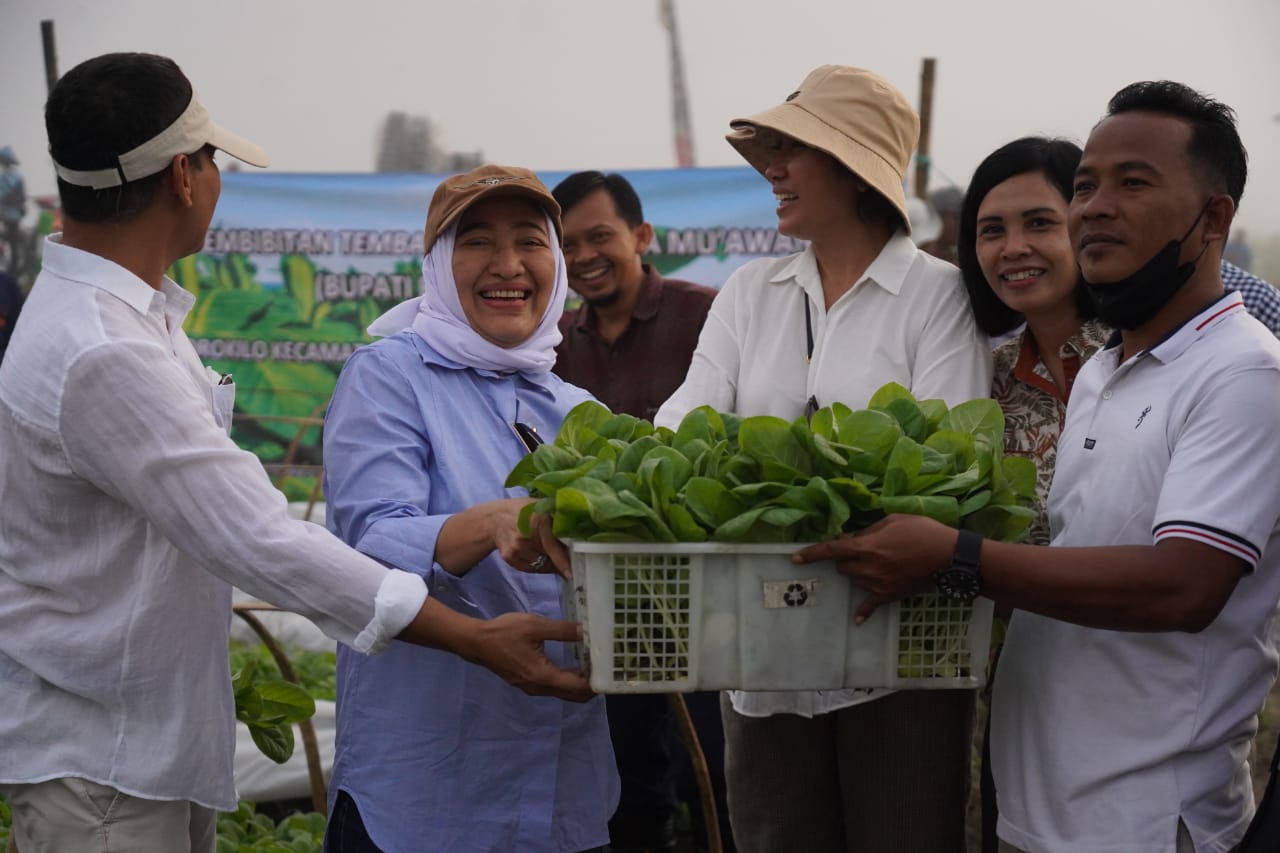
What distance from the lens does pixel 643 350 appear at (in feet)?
14.1

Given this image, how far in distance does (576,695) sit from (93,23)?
5771 millimetres

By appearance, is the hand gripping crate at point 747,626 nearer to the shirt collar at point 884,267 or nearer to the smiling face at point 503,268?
the smiling face at point 503,268

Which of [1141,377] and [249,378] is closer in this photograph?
[1141,377]

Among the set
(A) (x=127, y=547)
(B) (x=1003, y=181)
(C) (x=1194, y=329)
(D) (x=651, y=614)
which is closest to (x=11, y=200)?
(A) (x=127, y=547)

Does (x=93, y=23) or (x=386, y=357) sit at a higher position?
(x=93, y=23)

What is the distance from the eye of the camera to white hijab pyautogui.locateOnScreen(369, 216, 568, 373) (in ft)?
7.88

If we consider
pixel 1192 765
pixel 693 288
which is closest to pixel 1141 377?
pixel 1192 765

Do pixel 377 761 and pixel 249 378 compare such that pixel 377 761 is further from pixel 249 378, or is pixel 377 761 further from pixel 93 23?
pixel 93 23

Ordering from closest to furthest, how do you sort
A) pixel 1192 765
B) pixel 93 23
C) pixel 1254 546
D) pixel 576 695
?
1. pixel 1254 546
2. pixel 1192 765
3. pixel 576 695
4. pixel 93 23

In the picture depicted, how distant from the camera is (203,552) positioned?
194 centimetres

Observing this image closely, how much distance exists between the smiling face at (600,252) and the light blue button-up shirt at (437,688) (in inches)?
80.4

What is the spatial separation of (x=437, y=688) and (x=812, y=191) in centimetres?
131

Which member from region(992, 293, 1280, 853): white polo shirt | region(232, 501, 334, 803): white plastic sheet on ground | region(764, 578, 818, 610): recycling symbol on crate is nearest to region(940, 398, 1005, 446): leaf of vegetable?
region(992, 293, 1280, 853): white polo shirt

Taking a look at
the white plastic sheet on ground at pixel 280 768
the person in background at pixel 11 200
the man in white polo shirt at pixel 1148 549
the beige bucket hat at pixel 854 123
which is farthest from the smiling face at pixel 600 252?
the person in background at pixel 11 200
